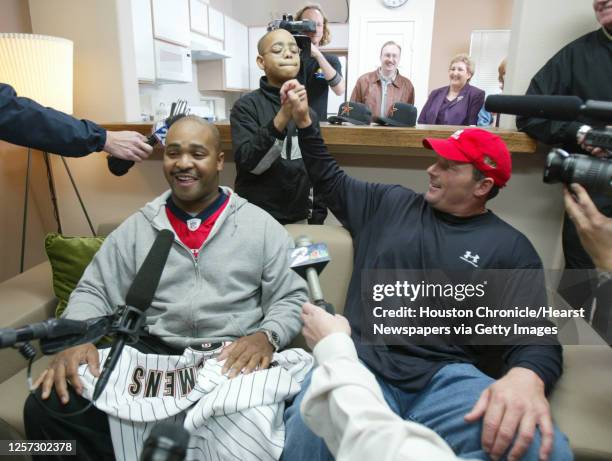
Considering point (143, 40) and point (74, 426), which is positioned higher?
point (143, 40)

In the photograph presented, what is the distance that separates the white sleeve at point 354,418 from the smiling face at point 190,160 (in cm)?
74

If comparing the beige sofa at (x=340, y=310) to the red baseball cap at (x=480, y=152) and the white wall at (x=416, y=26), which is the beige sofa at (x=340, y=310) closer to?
the red baseball cap at (x=480, y=152)

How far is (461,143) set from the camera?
127 centimetres

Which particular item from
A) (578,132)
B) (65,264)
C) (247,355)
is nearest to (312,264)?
(247,355)

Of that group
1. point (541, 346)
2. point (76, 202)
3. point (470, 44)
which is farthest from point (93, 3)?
point (470, 44)

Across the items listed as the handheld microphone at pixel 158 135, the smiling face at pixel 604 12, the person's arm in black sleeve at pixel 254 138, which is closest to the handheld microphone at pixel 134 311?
the person's arm in black sleeve at pixel 254 138

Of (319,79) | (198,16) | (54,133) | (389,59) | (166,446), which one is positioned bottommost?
(166,446)

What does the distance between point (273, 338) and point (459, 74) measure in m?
2.65

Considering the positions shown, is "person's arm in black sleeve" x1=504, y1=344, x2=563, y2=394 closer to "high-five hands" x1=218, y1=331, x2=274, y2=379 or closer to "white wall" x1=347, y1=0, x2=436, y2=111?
"high-five hands" x1=218, y1=331, x2=274, y2=379

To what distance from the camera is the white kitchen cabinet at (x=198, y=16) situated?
3.78 metres

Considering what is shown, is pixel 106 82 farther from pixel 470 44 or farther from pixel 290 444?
pixel 470 44

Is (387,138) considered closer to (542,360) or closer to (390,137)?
(390,137)

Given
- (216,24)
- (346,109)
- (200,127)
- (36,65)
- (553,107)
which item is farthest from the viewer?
(216,24)

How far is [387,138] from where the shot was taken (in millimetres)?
1645
